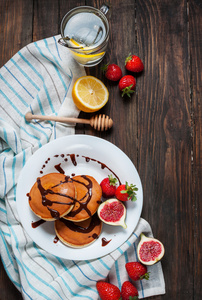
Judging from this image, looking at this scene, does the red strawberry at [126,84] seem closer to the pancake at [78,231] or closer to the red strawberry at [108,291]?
the pancake at [78,231]

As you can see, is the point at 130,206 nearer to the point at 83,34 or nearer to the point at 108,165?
the point at 108,165

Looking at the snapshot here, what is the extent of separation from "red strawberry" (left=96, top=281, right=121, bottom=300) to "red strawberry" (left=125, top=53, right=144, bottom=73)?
1.64 meters

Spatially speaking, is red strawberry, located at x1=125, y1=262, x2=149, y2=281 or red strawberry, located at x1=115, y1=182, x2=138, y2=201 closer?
red strawberry, located at x1=115, y1=182, x2=138, y2=201

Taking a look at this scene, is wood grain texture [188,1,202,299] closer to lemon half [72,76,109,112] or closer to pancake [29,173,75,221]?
lemon half [72,76,109,112]

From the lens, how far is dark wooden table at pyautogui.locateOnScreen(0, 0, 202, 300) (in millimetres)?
2443

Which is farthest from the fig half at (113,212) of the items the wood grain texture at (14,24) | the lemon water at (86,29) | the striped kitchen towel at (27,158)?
the wood grain texture at (14,24)

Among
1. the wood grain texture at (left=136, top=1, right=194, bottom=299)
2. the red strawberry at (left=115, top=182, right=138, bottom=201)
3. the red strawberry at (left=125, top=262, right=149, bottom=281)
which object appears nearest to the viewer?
the red strawberry at (left=115, top=182, right=138, bottom=201)

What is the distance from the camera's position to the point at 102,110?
246 centimetres

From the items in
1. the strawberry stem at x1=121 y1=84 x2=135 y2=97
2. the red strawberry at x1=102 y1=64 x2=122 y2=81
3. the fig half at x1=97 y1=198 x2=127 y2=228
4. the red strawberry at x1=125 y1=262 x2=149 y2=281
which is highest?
the red strawberry at x1=102 y1=64 x2=122 y2=81

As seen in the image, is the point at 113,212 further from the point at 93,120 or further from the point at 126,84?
the point at 126,84

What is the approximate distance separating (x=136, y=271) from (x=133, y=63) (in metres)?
1.57

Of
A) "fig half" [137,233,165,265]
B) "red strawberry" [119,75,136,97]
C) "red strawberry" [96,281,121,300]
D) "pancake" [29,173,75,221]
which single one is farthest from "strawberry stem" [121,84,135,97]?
"red strawberry" [96,281,121,300]

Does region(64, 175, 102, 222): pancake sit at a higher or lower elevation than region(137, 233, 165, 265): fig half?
higher

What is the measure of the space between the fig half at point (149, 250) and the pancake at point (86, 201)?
45 centimetres
